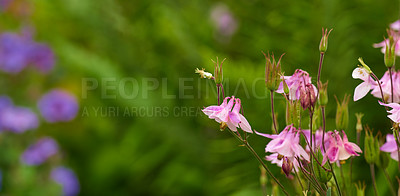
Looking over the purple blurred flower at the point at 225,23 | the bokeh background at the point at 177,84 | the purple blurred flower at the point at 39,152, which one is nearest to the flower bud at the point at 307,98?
the bokeh background at the point at 177,84

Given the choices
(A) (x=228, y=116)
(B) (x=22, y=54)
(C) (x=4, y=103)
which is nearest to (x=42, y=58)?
(B) (x=22, y=54)

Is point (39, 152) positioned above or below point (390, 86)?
below

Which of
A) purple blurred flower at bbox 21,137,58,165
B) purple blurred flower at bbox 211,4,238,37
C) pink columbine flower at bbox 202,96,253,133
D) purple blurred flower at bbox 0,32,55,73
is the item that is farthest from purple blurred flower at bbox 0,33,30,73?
pink columbine flower at bbox 202,96,253,133

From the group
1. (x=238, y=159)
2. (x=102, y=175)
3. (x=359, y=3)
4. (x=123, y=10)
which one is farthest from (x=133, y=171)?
(x=359, y=3)

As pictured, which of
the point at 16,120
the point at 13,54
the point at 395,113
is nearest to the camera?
the point at 395,113

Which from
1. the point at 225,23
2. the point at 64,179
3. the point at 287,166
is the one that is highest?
the point at 225,23

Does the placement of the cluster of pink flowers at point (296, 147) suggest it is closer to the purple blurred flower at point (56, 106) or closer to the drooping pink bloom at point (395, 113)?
the drooping pink bloom at point (395, 113)

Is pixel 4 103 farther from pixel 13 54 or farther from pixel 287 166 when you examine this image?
pixel 287 166

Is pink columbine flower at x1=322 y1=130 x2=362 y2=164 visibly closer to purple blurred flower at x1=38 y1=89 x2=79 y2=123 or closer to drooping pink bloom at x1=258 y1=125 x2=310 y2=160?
drooping pink bloom at x1=258 y1=125 x2=310 y2=160
